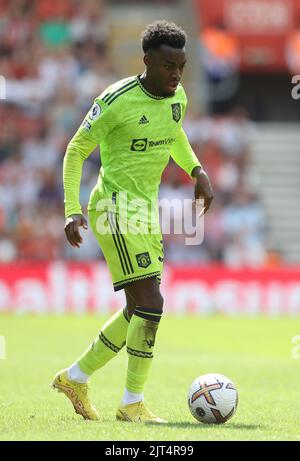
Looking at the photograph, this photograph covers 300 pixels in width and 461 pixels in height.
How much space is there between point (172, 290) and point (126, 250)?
13.1m

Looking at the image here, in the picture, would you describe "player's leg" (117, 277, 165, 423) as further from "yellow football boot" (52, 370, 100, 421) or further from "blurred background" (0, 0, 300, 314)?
"blurred background" (0, 0, 300, 314)

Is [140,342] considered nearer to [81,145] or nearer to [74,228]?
[74,228]

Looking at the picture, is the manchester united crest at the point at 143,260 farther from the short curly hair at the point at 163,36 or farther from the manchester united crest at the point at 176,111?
the short curly hair at the point at 163,36

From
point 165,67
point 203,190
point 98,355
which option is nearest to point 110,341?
point 98,355

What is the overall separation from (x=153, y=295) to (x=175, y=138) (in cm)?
118

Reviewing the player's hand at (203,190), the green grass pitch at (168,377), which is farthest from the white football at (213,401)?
the player's hand at (203,190)

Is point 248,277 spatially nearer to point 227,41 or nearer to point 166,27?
point 227,41

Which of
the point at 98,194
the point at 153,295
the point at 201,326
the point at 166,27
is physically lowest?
the point at 201,326

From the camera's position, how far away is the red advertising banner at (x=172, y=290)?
19.9 metres

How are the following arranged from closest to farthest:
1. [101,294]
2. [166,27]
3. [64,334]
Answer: [166,27] < [64,334] < [101,294]

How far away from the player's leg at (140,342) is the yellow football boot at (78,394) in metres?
0.26

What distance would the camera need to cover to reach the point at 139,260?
721 cm

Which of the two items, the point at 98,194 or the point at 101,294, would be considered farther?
the point at 101,294

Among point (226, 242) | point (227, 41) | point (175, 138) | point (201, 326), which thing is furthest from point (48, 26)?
point (175, 138)
